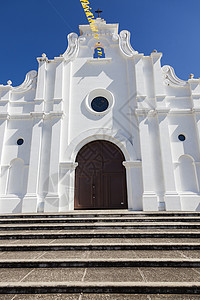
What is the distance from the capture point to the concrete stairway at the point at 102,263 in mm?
2602

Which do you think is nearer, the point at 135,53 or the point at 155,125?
the point at 155,125

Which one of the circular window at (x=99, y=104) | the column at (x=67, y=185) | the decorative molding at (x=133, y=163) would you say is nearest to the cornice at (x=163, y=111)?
the circular window at (x=99, y=104)

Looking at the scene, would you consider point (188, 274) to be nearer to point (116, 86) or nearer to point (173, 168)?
Result: point (173, 168)

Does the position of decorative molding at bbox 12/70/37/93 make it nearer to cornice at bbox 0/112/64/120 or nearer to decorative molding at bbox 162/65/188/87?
cornice at bbox 0/112/64/120

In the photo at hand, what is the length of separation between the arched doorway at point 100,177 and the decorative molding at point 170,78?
5.26m

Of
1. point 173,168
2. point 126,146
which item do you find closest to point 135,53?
point 126,146

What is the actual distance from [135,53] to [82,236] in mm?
10830

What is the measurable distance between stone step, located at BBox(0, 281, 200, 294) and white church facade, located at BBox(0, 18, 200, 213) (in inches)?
234

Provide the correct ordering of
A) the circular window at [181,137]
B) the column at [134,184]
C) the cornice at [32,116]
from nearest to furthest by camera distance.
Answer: the column at [134,184]
the circular window at [181,137]
the cornice at [32,116]

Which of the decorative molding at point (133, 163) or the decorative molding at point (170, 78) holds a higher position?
the decorative molding at point (170, 78)

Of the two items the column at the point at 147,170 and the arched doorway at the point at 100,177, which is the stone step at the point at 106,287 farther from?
the arched doorway at the point at 100,177

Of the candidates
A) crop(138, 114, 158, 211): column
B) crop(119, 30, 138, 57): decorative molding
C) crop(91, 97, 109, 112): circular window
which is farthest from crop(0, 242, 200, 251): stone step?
crop(119, 30, 138, 57): decorative molding

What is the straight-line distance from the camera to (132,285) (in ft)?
8.59

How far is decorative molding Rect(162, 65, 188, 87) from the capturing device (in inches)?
422
